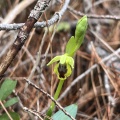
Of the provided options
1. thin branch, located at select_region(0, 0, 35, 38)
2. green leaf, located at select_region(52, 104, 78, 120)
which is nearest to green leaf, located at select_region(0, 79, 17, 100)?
green leaf, located at select_region(52, 104, 78, 120)

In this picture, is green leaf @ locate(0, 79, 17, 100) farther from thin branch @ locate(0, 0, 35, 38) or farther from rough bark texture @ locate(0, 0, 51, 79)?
thin branch @ locate(0, 0, 35, 38)

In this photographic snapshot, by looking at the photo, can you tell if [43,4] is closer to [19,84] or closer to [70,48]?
[70,48]

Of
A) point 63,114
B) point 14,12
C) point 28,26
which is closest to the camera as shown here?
point 28,26

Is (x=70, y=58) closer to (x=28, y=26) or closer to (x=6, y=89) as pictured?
(x=28, y=26)

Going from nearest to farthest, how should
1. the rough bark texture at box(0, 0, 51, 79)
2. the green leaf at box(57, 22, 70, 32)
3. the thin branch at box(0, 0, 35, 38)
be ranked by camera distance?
the rough bark texture at box(0, 0, 51, 79) → the thin branch at box(0, 0, 35, 38) → the green leaf at box(57, 22, 70, 32)

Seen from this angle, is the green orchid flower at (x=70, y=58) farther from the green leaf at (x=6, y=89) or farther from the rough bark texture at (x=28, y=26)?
the green leaf at (x=6, y=89)

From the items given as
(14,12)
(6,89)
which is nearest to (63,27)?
(14,12)

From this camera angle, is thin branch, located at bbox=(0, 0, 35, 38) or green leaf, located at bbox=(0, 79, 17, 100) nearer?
green leaf, located at bbox=(0, 79, 17, 100)

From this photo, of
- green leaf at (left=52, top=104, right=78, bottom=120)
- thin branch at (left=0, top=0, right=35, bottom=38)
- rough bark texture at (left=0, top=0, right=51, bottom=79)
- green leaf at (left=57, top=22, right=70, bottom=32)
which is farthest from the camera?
green leaf at (left=57, top=22, right=70, bottom=32)

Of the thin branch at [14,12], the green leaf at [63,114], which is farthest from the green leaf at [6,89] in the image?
the thin branch at [14,12]

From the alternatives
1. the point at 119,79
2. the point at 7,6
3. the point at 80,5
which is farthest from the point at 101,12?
the point at 119,79

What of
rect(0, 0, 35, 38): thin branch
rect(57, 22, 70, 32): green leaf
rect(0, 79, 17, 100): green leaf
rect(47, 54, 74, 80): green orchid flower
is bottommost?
rect(47, 54, 74, 80): green orchid flower
